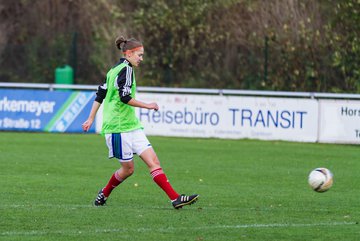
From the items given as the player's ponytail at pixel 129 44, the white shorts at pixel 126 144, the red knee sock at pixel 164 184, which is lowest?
the red knee sock at pixel 164 184

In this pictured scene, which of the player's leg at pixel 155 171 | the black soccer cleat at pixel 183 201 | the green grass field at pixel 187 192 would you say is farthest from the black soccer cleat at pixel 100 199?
the black soccer cleat at pixel 183 201

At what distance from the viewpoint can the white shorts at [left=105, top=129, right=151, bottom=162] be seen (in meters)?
11.7

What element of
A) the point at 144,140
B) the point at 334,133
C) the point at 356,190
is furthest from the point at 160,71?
the point at 144,140

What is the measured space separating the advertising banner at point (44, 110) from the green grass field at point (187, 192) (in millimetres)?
3311

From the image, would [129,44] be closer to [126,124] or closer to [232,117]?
[126,124]

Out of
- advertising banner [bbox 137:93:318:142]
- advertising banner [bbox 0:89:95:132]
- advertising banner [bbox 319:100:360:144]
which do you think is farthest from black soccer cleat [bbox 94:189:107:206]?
advertising banner [bbox 0:89:95:132]

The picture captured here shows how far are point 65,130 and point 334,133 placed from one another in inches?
278

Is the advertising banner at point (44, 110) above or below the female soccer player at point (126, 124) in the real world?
below

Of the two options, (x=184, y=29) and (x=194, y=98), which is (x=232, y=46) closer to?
(x=184, y=29)

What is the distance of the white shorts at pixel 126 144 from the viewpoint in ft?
38.2

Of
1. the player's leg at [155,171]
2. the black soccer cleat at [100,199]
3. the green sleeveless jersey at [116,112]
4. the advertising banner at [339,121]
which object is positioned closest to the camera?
the player's leg at [155,171]

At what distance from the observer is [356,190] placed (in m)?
14.1

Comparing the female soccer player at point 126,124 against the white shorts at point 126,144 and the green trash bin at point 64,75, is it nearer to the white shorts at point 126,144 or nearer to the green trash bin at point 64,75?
the white shorts at point 126,144

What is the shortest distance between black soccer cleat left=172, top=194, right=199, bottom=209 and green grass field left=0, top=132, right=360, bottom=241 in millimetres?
92
